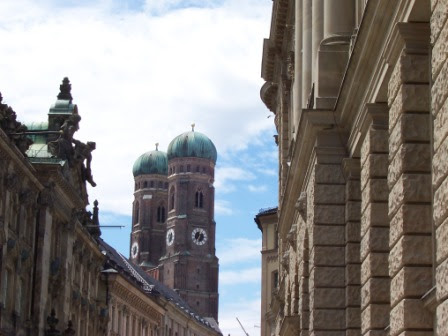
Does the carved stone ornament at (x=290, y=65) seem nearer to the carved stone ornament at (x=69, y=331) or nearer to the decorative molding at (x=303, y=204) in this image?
the decorative molding at (x=303, y=204)

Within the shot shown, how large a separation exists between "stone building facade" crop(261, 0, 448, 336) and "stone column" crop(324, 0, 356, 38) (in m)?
0.03

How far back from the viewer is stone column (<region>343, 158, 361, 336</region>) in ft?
83.0

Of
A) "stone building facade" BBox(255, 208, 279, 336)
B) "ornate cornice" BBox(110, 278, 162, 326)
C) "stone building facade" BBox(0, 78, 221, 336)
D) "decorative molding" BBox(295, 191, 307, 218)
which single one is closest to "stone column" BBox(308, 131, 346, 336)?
"decorative molding" BBox(295, 191, 307, 218)

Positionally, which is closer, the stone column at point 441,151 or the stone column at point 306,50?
the stone column at point 441,151

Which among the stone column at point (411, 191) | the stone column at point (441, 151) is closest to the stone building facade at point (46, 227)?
the stone column at point (411, 191)

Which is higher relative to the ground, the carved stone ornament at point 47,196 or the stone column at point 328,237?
the carved stone ornament at point 47,196

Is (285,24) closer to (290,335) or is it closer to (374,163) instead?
(290,335)

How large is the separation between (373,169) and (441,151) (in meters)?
6.41

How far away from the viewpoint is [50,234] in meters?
60.1

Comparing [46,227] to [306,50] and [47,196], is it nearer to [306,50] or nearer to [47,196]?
[47,196]

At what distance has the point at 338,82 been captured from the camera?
27906 millimetres

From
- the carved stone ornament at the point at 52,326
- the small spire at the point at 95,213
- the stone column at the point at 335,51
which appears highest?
the small spire at the point at 95,213

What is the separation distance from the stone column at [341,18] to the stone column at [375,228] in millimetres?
6220

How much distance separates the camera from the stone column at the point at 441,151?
15.1 m
